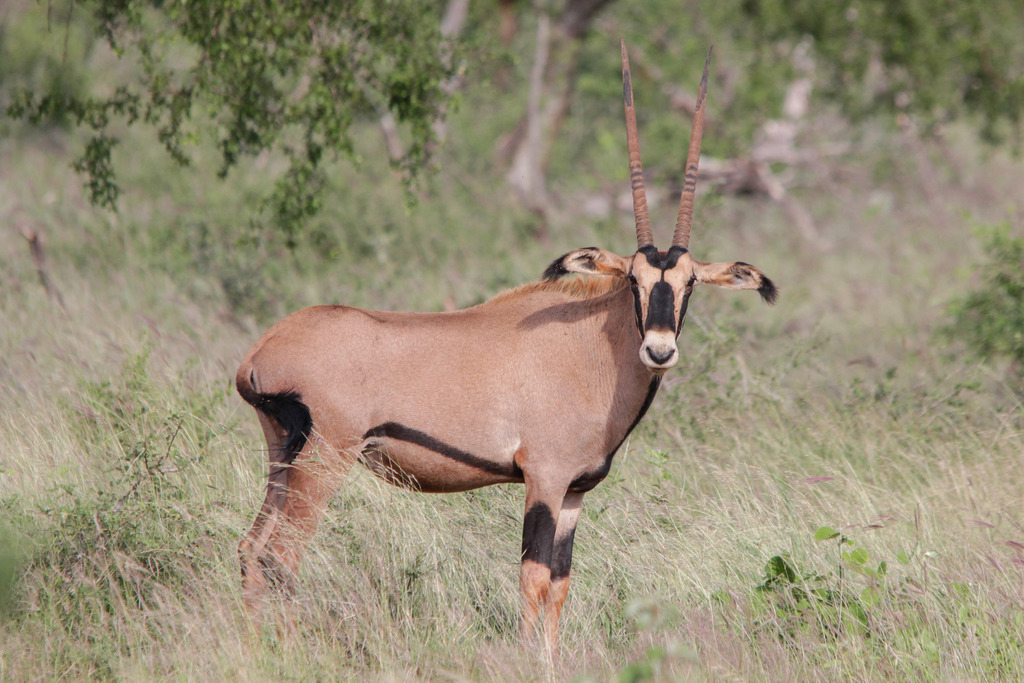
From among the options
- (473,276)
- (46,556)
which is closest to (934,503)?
(46,556)

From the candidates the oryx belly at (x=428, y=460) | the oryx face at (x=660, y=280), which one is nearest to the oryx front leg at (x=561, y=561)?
the oryx belly at (x=428, y=460)

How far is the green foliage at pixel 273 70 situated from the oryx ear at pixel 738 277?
167 inches

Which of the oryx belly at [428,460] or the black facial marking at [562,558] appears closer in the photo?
the oryx belly at [428,460]

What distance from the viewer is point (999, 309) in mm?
10109

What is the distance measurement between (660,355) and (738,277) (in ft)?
3.44

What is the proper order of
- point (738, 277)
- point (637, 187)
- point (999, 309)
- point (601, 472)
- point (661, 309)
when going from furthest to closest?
point (999, 309)
point (637, 187)
point (738, 277)
point (601, 472)
point (661, 309)

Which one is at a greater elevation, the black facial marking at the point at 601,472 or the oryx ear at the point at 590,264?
the oryx ear at the point at 590,264

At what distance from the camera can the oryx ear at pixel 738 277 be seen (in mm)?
5848

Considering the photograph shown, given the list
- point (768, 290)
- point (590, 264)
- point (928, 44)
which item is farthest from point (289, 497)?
point (928, 44)

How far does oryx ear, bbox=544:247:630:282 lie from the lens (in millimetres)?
5812

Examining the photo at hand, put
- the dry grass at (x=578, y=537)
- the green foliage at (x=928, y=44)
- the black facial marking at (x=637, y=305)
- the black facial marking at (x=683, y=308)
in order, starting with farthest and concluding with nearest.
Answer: the green foliage at (x=928, y=44) → the black facial marking at (x=637, y=305) → the black facial marking at (x=683, y=308) → the dry grass at (x=578, y=537)

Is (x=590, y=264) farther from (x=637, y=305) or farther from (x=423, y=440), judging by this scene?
(x=423, y=440)

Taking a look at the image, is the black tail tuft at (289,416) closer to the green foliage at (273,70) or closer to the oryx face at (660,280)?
the oryx face at (660,280)

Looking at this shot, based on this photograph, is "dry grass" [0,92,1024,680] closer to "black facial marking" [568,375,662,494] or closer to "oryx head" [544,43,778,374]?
"black facial marking" [568,375,662,494]
